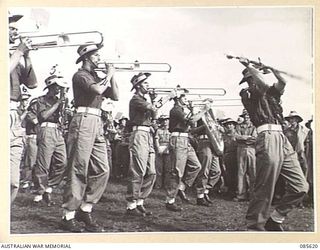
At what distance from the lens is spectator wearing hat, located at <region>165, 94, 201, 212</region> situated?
12.4 ft

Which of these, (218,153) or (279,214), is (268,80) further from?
(279,214)

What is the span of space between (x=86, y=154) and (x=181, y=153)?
0.54 meters

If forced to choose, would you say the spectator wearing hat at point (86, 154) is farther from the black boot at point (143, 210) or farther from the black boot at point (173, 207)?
the black boot at point (173, 207)

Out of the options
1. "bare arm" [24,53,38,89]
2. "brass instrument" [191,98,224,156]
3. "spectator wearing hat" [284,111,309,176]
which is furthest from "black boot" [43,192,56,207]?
"spectator wearing hat" [284,111,309,176]

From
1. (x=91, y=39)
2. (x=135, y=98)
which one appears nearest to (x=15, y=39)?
(x=91, y=39)

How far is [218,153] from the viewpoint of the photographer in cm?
377

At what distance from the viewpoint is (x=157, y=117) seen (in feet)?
12.4

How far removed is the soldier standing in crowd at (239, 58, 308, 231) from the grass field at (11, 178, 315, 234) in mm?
68

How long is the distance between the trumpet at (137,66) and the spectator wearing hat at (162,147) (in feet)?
0.90

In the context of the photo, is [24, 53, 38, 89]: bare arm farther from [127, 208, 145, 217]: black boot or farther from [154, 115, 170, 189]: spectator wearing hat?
[127, 208, 145, 217]: black boot

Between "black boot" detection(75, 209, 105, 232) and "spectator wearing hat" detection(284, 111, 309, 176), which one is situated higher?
"spectator wearing hat" detection(284, 111, 309, 176)

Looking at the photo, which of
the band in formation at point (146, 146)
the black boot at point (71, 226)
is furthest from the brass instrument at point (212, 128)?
the black boot at point (71, 226)

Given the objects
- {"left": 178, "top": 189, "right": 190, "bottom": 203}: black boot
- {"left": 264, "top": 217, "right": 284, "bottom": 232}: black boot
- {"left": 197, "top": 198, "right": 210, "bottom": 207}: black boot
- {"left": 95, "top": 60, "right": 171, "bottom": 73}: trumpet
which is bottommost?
{"left": 264, "top": 217, "right": 284, "bottom": 232}: black boot

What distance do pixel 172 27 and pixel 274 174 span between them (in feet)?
3.30
